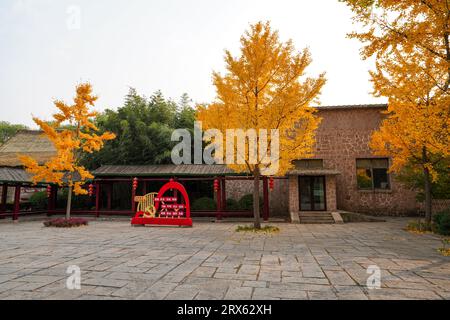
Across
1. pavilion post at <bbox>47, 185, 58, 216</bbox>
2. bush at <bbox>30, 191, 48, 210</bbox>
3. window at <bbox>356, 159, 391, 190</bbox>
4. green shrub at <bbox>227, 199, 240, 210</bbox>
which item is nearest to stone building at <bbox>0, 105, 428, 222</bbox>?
window at <bbox>356, 159, 391, 190</bbox>

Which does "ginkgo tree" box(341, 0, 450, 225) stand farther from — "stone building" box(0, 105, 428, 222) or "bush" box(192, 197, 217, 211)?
"bush" box(192, 197, 217, 211)

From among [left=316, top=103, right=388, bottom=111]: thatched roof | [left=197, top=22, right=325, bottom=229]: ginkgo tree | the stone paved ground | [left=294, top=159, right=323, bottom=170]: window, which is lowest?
the stone paved ground

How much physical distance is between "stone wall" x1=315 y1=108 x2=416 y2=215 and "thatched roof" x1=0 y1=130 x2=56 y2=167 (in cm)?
2248

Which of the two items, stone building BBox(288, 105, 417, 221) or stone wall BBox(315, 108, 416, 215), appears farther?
stone wall BBox(315, 108, 416, 215)

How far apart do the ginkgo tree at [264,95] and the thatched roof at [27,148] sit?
19022mm

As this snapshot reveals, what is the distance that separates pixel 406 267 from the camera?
4.77 m

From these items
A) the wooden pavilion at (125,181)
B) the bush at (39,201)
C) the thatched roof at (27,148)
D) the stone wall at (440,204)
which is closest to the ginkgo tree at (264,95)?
the wooden pavilion at (125,181)

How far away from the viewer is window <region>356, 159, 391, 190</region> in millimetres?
15453

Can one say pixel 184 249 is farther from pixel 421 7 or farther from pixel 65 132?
pixel 65 132

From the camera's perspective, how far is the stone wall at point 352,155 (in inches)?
593
